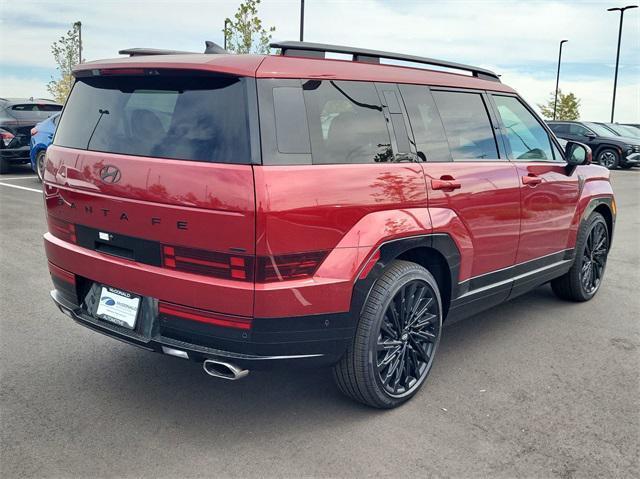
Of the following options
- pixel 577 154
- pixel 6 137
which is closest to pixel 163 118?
pixel 577 154

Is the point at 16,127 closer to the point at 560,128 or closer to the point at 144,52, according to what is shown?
the point at 144,52

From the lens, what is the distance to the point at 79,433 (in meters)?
3.00

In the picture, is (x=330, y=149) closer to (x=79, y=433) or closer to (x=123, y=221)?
(x=123, y=221)

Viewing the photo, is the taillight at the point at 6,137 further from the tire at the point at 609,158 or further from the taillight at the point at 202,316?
the tire at the point at 609,158

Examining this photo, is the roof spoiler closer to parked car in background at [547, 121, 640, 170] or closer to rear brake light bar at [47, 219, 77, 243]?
rear brake light bar at [47, 219, 77, 243]

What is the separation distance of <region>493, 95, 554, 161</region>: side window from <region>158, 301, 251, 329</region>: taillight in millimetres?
2438

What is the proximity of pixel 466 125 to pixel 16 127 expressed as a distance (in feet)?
42.4

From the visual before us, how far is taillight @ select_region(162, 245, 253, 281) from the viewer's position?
2660 mm

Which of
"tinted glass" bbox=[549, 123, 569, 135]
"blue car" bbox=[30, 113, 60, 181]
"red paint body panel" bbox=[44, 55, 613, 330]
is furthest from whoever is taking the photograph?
"tinted glass" bbox=[549, 123, 569, 135]

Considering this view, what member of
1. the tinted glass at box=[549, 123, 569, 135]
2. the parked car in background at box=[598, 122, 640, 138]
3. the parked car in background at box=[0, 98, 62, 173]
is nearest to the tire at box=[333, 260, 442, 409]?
the parked car in background at box=[0, 98, 62, 173]

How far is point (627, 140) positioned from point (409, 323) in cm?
2058

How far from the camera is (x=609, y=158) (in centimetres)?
2103

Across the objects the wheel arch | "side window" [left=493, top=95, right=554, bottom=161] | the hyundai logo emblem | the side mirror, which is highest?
"side window" [left=493, top=95, right=554, bottom=161]

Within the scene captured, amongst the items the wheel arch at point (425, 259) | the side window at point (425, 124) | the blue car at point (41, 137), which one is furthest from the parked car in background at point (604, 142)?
the wheel arch at point (425, 259)
